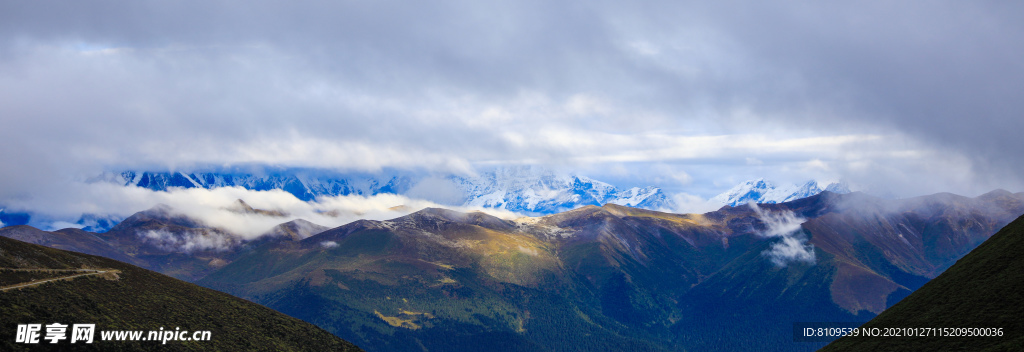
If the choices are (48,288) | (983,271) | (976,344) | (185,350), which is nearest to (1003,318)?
(976,344)

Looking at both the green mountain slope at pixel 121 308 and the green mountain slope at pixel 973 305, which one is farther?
the green mountain slope at pixel 121 308

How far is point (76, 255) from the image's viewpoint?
17912cm

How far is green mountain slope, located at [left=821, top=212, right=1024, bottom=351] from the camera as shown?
353 ft

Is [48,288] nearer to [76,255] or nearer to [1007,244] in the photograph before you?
[76,255]

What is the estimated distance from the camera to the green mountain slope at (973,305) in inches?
4240

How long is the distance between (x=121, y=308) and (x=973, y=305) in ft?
686

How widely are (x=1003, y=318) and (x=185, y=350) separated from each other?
183 metres

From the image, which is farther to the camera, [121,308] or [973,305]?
[121,308]

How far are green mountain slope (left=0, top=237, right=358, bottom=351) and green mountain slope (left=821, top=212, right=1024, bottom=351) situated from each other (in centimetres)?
17282

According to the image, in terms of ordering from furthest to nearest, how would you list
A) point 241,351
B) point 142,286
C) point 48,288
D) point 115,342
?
point 142,286
point 241,351
point 48,288
point 115,342

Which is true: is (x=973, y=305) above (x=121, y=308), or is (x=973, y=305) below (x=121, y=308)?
above

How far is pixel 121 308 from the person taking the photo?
148375 millimetres

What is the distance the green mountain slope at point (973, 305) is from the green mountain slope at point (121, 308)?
173 m

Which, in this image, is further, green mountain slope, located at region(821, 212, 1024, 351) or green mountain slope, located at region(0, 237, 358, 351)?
green mountain slope, located at region(0, 237, 358, 351)
